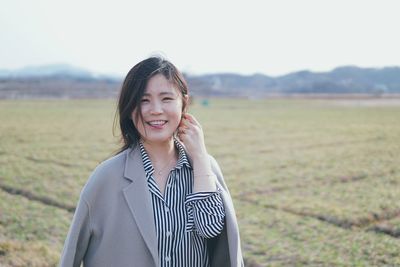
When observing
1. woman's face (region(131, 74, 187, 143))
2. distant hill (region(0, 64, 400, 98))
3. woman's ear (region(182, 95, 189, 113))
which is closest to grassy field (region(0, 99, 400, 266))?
woman's ear (region(182, 95, 189, 113))

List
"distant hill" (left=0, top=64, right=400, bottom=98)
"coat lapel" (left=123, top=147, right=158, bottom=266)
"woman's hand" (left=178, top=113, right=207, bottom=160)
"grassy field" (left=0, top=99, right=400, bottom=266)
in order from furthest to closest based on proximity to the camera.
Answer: "distant hill" (left=0, top=64, right=400, bottom=98)
"grassy field" (left=0, top=99, right=400, bottom=266)
"woman's hand" (left=178, top=113, right=207, bottom=160)
"coat lapel" (left=123, top=147, right=158, bottom=266)

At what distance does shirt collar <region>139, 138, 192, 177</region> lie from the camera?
222cm

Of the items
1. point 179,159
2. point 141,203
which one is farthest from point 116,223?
point 179,159

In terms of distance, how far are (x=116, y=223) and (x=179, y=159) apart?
0.44m

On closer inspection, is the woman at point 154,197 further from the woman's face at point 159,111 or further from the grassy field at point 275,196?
the grassy field at point 275,196

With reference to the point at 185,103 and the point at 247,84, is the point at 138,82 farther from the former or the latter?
the point at 247,84

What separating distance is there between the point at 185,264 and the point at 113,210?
1.36ft

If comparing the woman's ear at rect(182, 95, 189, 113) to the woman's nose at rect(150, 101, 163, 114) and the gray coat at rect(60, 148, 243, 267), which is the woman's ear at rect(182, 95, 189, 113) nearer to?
the woman's nose at rect(150, 101, 163, 114)

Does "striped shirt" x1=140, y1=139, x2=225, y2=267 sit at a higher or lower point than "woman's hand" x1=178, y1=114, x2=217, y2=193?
lower

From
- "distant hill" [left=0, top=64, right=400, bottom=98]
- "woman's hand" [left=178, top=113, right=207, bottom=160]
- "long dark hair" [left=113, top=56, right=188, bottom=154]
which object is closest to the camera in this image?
"long dark hair" [left=113, top=56, right=188, bottom=154]

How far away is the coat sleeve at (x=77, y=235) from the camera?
83.2 inches

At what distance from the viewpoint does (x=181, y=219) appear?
219 cm

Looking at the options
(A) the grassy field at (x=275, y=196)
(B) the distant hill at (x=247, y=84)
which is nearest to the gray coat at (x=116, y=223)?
(A) the grassy field at (x=275, y=196)

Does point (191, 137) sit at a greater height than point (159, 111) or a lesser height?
lesser
